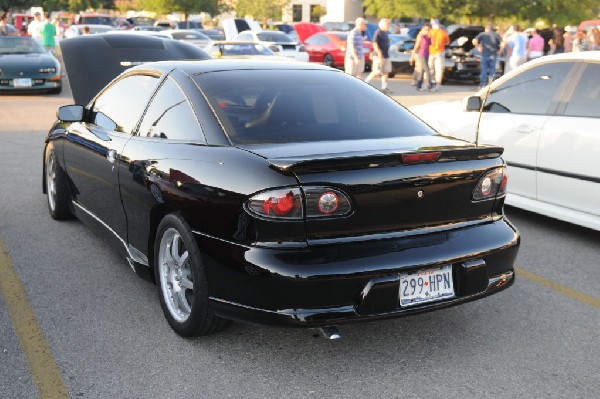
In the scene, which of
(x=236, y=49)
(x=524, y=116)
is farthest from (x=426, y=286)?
(x=236, y=49)

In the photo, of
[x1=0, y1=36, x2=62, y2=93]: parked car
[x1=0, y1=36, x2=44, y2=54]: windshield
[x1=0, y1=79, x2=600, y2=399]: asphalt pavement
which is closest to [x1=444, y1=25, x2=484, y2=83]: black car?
[x1=0, y1=36, x2=62, y2=93]: parked car

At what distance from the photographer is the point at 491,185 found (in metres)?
3.81

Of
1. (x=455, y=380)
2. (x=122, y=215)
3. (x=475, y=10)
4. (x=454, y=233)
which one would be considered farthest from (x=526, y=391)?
(x=475, y=10)

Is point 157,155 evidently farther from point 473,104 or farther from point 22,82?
point 22,82

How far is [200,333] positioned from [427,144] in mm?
1538

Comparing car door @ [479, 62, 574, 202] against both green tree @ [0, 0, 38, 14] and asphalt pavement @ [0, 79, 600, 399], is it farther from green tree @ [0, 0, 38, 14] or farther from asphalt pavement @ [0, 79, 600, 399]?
green tree @ [0, 0, 38, 14]

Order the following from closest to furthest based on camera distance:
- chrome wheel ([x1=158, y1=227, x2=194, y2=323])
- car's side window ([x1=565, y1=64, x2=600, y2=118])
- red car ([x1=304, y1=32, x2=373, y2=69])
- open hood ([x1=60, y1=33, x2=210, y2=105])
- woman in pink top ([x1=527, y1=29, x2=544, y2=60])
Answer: chrome wheel ([x1=158, y1=227, x2=194, y2=323]), car's side window ([x1=565, y1=64, x2=600, y2=118]), open hood ([x1=60, y1=33, x2=210, y2=105]), woman in pink top ([x1=527, y1=29, x2=544, y2=60]), red car ([x1=304, y1=32, x2=373, y2=69])

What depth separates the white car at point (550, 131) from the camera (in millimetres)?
5789

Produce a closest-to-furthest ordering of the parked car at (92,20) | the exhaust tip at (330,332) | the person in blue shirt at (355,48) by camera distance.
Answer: the exhaust tip at (330,332) → the person in blue shirt at (355,48) → the parked car at (92,20)

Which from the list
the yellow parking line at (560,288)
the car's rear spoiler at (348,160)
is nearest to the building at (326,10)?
the yellow parking line at (560,288)

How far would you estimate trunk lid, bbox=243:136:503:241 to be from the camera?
331 centimetres

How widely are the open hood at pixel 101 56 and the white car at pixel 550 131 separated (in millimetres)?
4725

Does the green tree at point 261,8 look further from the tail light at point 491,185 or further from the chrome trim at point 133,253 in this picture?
the tail light at point 491,185

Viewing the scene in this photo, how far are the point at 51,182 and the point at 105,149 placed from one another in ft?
5.70
